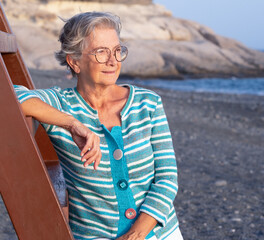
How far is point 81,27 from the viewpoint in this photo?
6.70 ft

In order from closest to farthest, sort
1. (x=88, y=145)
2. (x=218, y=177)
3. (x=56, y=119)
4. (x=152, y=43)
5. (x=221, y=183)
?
(x=88, y=145), (x=56, y=119), (x=221, y=183), (x=218, y=177), (x=152, y=43)

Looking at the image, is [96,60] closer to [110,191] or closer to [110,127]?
[110,127]

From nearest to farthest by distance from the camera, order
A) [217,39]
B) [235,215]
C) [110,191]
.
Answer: [110,191] → [235,215] → [217,39]

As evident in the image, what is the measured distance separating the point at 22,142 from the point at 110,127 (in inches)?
25.1

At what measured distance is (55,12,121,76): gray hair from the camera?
2.03m

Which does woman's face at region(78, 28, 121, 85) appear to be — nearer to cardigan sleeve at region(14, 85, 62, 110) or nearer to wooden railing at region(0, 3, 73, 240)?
cardigan sleeve at region(14, 85, 62, 110)

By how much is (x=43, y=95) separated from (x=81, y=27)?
34 centimetres

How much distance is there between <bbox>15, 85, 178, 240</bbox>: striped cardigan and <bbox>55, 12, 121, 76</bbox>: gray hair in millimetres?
215

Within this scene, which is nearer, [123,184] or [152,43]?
[123,184]

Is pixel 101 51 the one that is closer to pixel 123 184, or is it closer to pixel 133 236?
pixel 123 184

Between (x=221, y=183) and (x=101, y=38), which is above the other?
(x=101, y=38)

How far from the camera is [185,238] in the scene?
4316mm

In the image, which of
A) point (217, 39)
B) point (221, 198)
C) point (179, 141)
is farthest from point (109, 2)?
point (221, 198)

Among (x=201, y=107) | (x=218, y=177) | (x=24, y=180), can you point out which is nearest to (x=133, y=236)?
(x=24, y=180)
